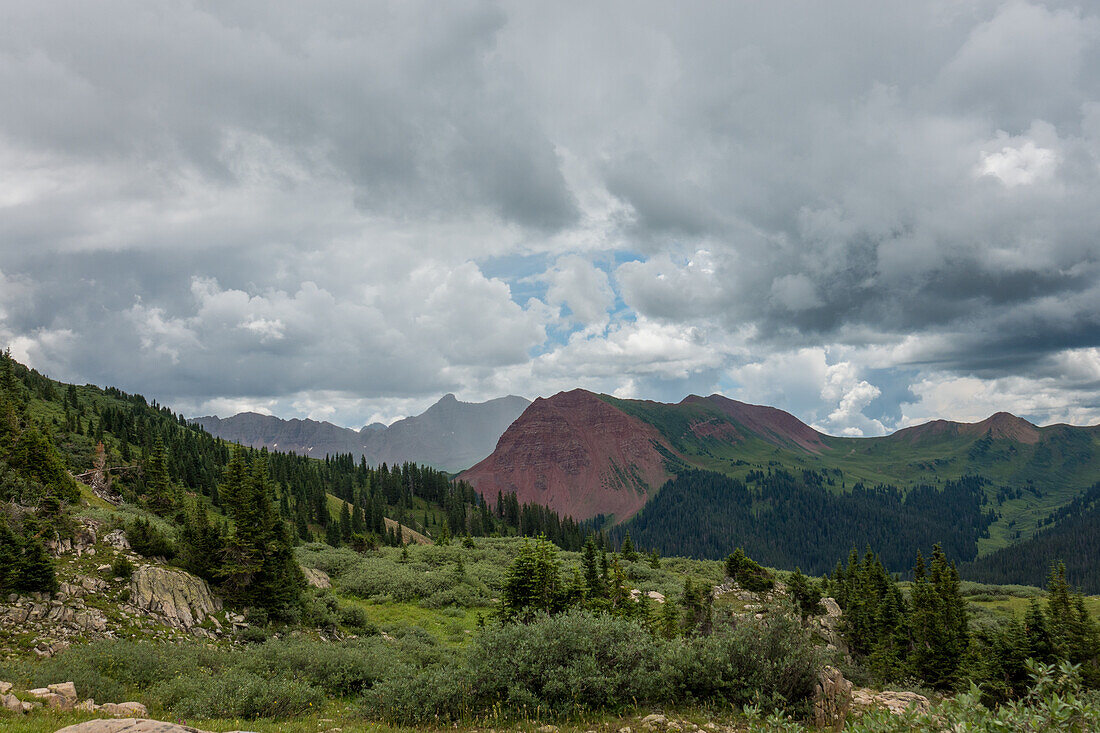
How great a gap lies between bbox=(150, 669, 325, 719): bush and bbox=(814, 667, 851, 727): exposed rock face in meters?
16.2

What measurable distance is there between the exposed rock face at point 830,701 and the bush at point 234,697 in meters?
16.2

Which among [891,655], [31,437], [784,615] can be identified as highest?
[31,437]

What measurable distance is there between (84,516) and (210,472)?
341ft

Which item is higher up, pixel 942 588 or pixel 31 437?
pixel 31 437

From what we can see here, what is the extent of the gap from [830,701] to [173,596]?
30980 millimetres

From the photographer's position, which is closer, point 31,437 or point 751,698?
point 751,698

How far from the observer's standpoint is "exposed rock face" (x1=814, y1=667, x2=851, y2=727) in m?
13.9

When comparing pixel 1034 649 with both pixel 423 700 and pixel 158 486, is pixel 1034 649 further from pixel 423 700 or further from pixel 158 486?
pixel 158 486

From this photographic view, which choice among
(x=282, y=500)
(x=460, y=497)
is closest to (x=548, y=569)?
(x=282, y=500)

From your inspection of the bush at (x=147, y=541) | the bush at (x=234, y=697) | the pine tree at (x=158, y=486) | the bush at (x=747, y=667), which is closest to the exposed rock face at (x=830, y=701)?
the bush at (x=747, y=667)

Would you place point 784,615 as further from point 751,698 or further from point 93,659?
point 93,659

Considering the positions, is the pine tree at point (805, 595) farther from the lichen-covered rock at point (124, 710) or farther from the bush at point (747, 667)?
the lichen-covered rock at point (124, 710)

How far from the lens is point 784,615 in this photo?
15.8 metres

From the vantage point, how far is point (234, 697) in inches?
614
